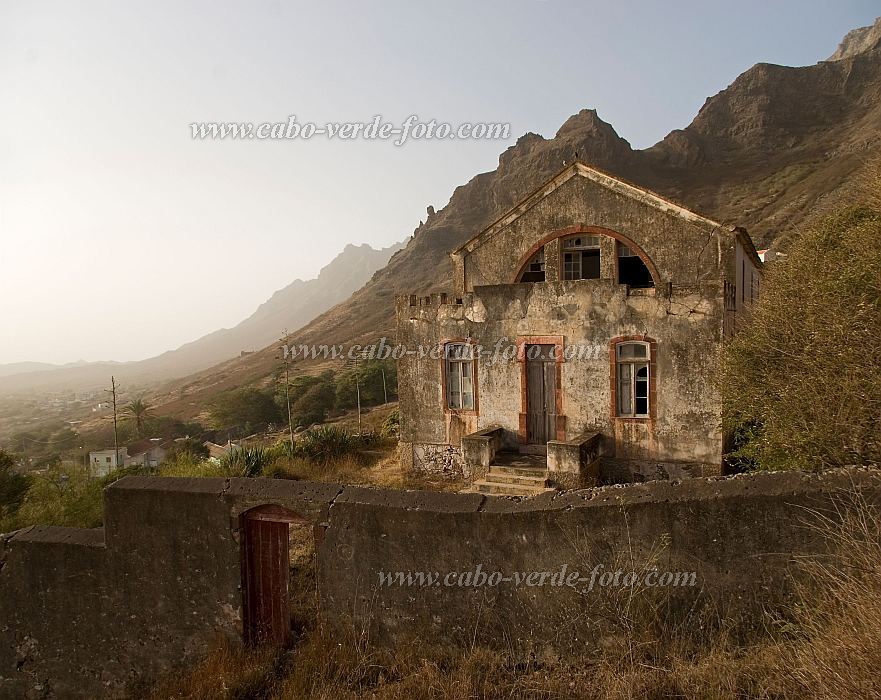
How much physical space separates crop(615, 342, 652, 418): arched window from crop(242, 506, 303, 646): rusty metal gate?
8.62 m

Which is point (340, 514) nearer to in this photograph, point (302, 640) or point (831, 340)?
point (302, 640)

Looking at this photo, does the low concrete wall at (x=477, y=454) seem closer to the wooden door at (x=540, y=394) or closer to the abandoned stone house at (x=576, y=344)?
the abandoned stone house at (x=576, y=344)

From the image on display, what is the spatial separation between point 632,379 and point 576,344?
1426 millimetres

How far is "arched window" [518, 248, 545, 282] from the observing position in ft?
48.0

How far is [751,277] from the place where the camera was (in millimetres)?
15703

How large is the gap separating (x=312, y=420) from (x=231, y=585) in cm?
3227

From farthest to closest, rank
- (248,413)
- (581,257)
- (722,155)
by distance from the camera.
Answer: (722,155) < (248,413) < (581,257)

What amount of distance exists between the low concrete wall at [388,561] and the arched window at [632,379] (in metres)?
7.61

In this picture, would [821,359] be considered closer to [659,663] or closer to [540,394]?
[659,663]

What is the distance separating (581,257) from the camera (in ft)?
47.3

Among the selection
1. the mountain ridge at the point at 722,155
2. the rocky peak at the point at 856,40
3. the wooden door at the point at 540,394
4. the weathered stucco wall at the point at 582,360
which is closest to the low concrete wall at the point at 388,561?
the weathered stucco wall at the point at 582,360

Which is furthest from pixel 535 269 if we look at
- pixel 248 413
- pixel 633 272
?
pixel 248 413

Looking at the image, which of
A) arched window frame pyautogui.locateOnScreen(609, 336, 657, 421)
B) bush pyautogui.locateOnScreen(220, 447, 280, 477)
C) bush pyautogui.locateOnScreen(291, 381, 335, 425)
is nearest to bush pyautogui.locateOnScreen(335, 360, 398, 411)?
bush pyautogui.locateOnScreen(291, 381, 335, 425)

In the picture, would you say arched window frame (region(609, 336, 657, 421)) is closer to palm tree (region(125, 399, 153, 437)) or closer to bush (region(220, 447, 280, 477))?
bush (region(220, 447, 280, 477))
